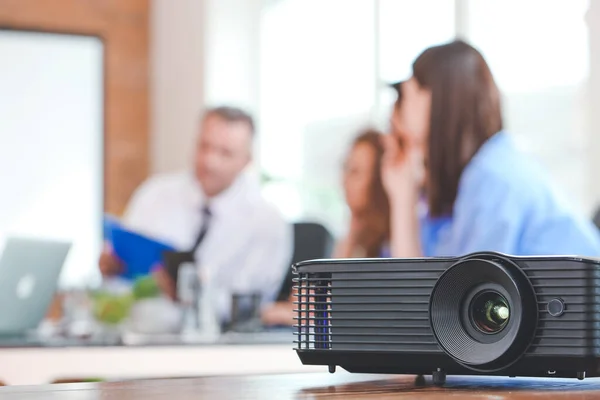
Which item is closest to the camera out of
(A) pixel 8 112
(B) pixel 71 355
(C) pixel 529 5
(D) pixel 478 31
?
(B) pixel 71 355

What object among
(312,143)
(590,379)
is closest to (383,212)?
(312,143)

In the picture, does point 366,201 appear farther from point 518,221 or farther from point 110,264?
point 518,221

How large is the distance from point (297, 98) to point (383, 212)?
2.29m

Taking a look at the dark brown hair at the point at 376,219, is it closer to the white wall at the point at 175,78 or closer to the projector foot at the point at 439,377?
the white wall at the point at 175,78

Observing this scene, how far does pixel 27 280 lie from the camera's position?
9.60ft

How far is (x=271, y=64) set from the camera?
18.8 feet

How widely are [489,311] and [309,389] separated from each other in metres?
0.15

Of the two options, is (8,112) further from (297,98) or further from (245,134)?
(245,134)

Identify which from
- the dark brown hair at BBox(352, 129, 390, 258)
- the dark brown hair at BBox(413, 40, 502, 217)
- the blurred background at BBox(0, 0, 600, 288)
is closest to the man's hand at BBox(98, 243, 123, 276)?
the dark brown hair at BBox(352, 129, 390, 258)

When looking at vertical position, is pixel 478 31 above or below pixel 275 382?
above

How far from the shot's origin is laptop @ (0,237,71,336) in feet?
9.45

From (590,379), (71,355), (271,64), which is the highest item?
(271,64)

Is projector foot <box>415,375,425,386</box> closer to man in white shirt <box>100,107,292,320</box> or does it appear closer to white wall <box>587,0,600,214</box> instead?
white wall <box>587,0,600,214</box>

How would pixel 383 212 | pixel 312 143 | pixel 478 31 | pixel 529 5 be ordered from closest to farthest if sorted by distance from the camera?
pixel 383 212 < pixel 529 5 < pixel 478 31 < pixel 312 143
